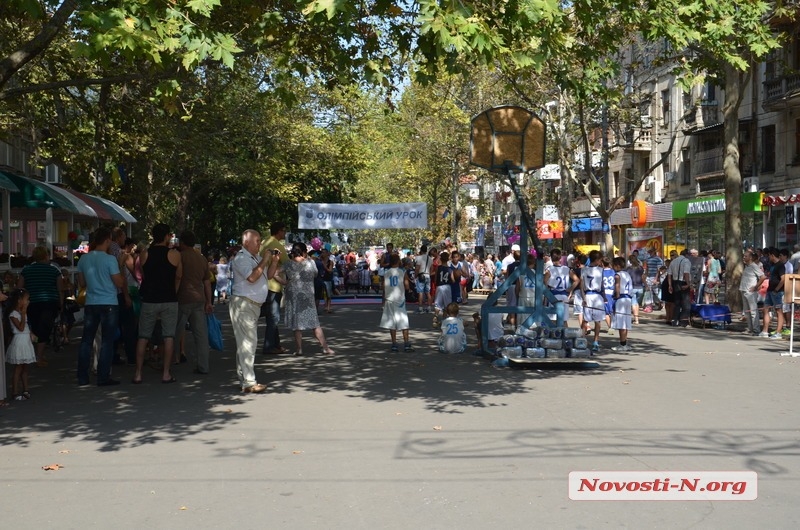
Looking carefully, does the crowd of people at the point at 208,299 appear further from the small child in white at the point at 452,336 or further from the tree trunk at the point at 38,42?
the tree trunk at the point at 38,42

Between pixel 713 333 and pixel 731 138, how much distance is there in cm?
593

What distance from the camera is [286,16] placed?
531 inches

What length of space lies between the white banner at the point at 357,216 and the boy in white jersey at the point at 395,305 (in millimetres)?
16515

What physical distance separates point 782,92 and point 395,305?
24683mm

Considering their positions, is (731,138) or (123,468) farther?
(731,138)

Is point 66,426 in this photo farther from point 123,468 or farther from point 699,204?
point 699,204

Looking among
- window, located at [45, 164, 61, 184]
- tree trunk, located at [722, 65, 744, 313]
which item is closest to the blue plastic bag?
tree trunk, located at [722, 65, 744, 313]

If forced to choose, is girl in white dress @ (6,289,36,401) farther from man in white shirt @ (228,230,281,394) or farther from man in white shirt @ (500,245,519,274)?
man in white shirt @ (500,245,519,274)

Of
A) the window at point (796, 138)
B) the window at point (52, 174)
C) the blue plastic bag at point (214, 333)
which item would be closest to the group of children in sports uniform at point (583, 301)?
the blue plastic bag at point (214, 333)

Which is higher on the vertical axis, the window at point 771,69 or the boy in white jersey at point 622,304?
the window at point 771,69

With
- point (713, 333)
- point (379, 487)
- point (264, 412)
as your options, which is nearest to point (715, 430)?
point (379, 487)

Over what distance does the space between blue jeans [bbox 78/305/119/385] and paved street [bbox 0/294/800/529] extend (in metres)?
0.31

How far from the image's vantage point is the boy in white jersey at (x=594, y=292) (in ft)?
55.8

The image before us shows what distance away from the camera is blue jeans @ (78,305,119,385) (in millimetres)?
11875
